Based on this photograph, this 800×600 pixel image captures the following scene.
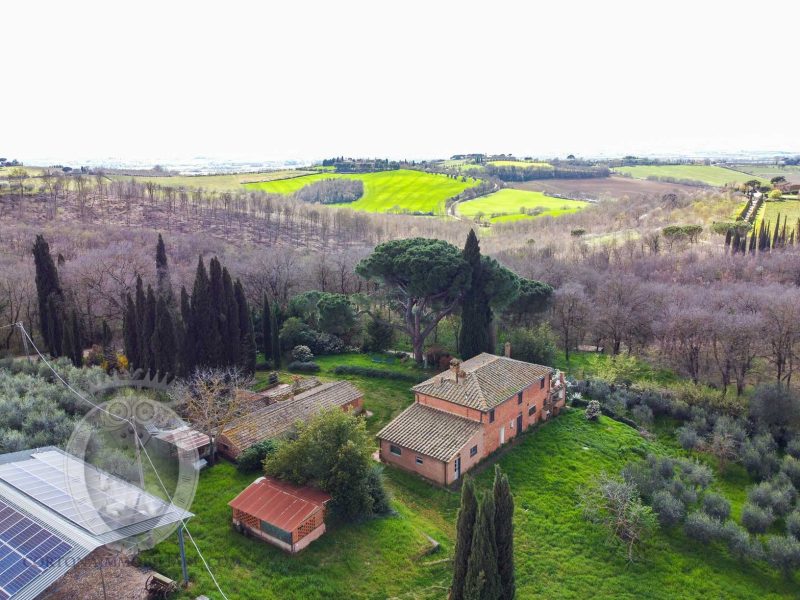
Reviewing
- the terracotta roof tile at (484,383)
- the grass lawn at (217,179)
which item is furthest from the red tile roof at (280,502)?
the grass lawn at (217,179)

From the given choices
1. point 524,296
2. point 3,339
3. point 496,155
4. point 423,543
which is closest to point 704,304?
point 524,296

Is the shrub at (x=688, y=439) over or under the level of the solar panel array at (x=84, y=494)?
under

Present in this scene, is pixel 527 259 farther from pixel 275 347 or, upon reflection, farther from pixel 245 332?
pixel 245 332

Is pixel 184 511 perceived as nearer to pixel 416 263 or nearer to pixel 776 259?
pixel 416 263

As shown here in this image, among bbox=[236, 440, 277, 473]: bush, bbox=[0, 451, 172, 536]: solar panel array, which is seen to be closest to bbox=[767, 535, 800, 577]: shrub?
bbox=[236, 440, 277, 473]: bush

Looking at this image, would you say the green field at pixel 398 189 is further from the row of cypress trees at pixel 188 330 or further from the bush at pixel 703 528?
the bush at pixel 703 528

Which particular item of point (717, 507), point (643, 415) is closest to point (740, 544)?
point (717, 507)
